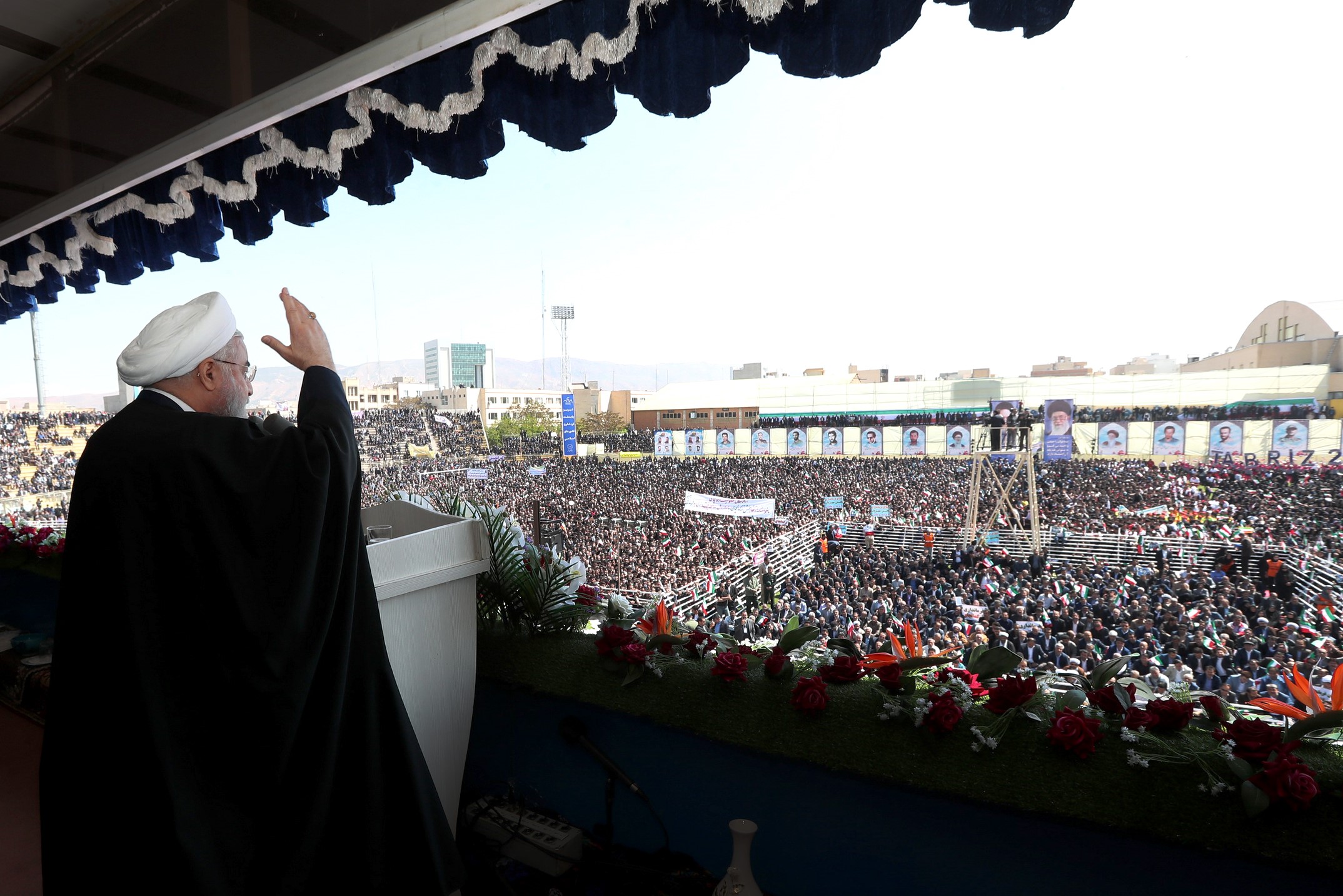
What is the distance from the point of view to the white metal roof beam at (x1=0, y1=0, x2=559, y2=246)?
3.72ft

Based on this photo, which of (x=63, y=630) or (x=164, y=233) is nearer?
(x=63, y=630)

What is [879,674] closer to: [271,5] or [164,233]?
[271,5]

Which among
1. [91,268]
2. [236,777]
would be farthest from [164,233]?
[236,777]

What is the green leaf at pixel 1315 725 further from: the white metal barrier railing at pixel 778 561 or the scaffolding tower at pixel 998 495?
the white metal barrier railing at pixel 778 561

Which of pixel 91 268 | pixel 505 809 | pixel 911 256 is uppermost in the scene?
pixel 91 268

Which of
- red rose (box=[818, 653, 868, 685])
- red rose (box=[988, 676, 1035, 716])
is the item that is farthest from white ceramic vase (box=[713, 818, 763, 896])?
red rose (box=[988, 676, 1035, 716])

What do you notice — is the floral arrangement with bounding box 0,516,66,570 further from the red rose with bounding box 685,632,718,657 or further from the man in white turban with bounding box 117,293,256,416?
the red rose with bounding box 685,632,718,657

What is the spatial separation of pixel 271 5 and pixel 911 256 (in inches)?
63.8

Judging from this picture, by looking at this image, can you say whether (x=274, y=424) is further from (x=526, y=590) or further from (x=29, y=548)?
(x=29, y=548)

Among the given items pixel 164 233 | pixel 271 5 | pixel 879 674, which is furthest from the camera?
pixel 164 233

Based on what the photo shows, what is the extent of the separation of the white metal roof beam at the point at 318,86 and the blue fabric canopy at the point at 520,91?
30 millimetres

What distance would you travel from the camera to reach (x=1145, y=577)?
209cm

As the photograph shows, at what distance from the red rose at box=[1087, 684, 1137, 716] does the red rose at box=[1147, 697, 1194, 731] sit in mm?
40

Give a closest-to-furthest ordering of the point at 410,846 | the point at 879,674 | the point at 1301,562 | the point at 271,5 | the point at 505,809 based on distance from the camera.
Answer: the point at 410,846 → the point at 879,674 → the point at 505,809 → the point at 271,5 → the point at 1301,562
